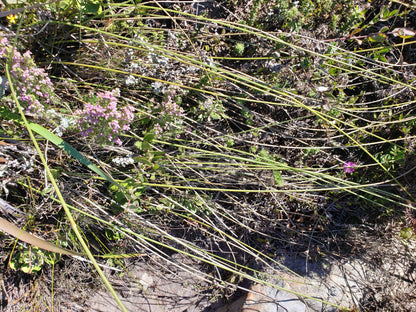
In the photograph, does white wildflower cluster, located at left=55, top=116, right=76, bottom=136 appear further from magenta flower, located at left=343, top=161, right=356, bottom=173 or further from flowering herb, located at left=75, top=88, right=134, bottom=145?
magenta flower, located at left=343, top=161, right=356, bottom=173

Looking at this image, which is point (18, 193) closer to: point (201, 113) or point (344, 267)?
point (201, 113)

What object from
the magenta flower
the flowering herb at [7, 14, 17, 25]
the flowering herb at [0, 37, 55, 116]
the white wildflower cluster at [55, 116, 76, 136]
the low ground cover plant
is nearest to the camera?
the flowering herb at [0, 37, 55, 116]

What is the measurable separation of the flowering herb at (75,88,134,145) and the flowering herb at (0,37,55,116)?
0.20 meters

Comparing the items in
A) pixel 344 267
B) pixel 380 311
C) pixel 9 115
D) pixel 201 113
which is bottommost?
pixel 380 311

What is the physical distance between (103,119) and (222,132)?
0.94 metres

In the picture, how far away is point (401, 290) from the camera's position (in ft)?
7.54

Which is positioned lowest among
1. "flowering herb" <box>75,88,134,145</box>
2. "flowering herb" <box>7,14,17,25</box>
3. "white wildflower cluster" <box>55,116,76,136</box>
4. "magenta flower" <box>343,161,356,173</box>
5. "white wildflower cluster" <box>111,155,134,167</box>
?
"magenta flower" <box>343,161,356,173</box>

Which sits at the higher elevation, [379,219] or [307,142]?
[307,142]

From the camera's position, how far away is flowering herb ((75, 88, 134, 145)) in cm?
162

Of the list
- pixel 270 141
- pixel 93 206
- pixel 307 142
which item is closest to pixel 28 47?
pixel 93 206

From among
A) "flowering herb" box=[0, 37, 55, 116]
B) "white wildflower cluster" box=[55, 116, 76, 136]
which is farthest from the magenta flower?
"flowering herb" box=[0, 37, 55, 116]

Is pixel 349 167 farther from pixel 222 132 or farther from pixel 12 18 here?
pixel 12 18

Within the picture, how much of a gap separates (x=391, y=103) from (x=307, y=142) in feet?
2.22

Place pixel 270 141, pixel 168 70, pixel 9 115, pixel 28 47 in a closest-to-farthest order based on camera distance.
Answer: pixel 9 115
pixel 28 47
pixel 168 70
pixel 270 141
